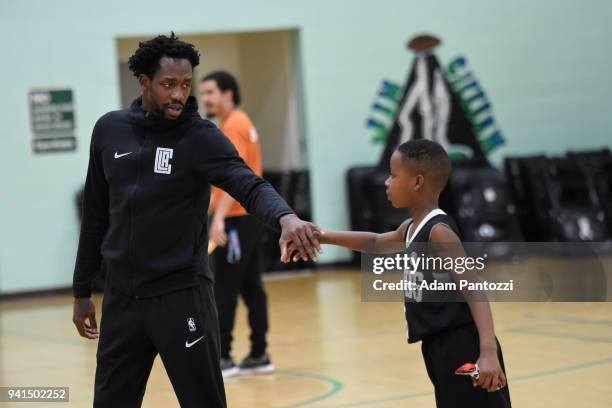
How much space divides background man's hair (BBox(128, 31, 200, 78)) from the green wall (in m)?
9.98

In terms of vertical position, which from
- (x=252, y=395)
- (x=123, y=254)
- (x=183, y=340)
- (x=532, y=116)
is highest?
(x=532, y=116)

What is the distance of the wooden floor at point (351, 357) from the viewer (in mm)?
6531

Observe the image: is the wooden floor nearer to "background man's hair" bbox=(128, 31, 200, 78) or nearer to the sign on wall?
the sign on wall

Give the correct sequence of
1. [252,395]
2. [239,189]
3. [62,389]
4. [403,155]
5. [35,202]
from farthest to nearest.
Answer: [35,202] → [62,389] → [252,395] → [403,155] → [239,189]

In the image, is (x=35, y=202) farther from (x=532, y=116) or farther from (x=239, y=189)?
(x=239, y=189)

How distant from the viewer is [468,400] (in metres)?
4.00

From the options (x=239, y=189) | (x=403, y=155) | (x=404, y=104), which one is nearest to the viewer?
(x=239, y=189)

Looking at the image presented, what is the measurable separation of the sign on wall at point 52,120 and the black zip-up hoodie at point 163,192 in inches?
393

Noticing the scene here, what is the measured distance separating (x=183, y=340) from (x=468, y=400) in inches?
43.8

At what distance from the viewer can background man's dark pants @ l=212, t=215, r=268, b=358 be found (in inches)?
293

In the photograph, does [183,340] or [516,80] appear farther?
[516,80]

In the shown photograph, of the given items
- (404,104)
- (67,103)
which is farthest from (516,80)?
(67,103)

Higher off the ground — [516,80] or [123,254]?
[516,80]

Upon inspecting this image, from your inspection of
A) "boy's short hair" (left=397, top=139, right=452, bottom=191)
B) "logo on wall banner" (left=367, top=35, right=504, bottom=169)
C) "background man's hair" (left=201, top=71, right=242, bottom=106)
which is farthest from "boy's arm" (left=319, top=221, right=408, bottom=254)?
"logo on wall banner" (left=367, top=35, right=504, bottom=169)
